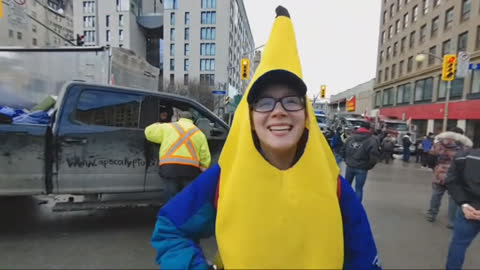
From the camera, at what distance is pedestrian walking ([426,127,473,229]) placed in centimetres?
473

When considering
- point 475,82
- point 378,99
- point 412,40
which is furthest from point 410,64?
point 475,82

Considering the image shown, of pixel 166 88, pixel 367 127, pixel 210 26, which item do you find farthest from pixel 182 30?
pixel 367 127

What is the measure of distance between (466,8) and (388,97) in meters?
15.4

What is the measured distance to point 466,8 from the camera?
78.4 feet

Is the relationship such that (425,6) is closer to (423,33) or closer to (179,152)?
(423,33)

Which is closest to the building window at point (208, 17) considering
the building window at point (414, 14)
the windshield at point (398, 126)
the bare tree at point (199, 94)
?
the bare tree at point (199, 94)

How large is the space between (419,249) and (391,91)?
38368mm

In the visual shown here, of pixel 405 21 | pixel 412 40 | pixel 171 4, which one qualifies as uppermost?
pixel 171 4

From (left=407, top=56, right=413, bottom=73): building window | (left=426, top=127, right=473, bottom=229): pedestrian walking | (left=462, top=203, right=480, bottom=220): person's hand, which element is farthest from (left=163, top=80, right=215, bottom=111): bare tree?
(left=462, top=203, right=480, bottom=220): person's hand

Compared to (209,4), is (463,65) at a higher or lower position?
lower

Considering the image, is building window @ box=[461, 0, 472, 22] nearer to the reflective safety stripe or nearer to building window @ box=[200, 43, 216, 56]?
the reflective safety stripe

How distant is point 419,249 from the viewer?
12.8 ft

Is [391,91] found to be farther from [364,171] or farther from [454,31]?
[364,171]

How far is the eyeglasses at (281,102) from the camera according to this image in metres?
1.26
